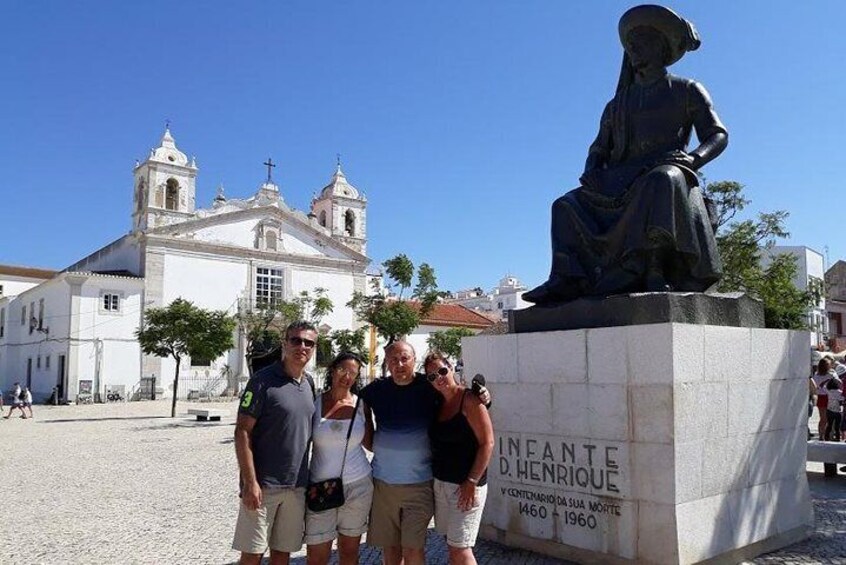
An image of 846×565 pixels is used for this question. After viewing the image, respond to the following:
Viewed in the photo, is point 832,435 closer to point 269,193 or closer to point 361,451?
point 361,451

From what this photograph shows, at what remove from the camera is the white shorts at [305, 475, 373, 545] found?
132 inches

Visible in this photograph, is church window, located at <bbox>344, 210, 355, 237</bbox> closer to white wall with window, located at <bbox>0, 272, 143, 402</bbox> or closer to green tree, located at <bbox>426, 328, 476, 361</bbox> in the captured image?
green tree, located at <bbox>426, 328, 476, 361</bbox>

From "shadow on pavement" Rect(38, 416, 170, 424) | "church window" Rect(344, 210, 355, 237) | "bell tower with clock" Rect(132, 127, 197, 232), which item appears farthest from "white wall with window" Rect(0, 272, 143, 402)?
"church window" Rect(344, 210, 355, 237)

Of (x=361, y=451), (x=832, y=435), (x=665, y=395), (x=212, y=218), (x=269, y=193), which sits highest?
(x=269, y=193)

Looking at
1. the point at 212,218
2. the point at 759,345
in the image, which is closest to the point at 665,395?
the point at 759,345

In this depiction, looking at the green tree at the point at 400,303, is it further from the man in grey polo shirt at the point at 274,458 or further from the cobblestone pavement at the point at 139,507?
the man in grey polo shirt at the point at 274,458

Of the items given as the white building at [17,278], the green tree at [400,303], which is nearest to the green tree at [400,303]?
the green tree at [400,303]

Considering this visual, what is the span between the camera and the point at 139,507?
6.66m

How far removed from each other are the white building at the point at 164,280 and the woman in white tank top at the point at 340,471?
100.0 feet

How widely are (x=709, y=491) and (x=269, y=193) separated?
40.3 m

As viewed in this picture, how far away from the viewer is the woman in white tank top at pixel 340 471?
11.0 feet

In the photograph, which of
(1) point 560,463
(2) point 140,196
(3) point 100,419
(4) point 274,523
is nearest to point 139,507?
(4) point 274,523

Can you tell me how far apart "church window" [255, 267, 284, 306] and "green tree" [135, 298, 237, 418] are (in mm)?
15257

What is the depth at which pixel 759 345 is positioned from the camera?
4.33m
